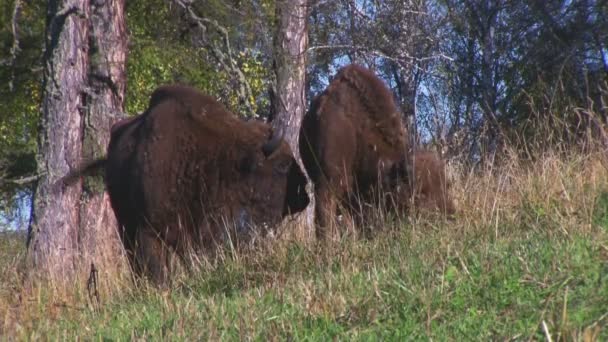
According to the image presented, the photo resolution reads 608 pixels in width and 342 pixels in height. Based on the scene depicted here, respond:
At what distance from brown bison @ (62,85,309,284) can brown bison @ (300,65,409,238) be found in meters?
0.41

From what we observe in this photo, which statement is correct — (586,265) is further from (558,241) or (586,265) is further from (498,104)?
(498,104)

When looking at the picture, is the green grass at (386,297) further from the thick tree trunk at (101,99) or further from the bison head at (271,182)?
the thick tree trunk at (101,99)

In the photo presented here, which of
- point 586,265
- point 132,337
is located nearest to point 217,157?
point 132,337

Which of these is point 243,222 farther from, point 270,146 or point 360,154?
point 360,154

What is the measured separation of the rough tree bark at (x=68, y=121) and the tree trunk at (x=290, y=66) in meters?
2.32

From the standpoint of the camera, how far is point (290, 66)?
13.8 m

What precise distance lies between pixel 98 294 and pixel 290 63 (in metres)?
6.11

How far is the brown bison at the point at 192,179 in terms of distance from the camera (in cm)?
996

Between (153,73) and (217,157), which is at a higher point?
(153,73)

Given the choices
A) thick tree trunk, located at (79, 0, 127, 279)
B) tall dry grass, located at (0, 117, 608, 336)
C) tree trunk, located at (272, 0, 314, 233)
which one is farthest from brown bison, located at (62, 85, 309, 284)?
tree trunk, located at (272, 0, 314, 233)

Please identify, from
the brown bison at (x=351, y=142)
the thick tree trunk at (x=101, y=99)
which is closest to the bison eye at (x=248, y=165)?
the brown bison at (x=351, y=142)

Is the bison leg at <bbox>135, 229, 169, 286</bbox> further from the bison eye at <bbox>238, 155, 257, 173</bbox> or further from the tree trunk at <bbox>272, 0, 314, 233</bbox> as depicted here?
the tree trunk at <bbox>272, 0, 314, 233</bbox>

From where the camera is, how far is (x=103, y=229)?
13.2 m

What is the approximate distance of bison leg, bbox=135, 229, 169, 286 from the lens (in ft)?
31.9
